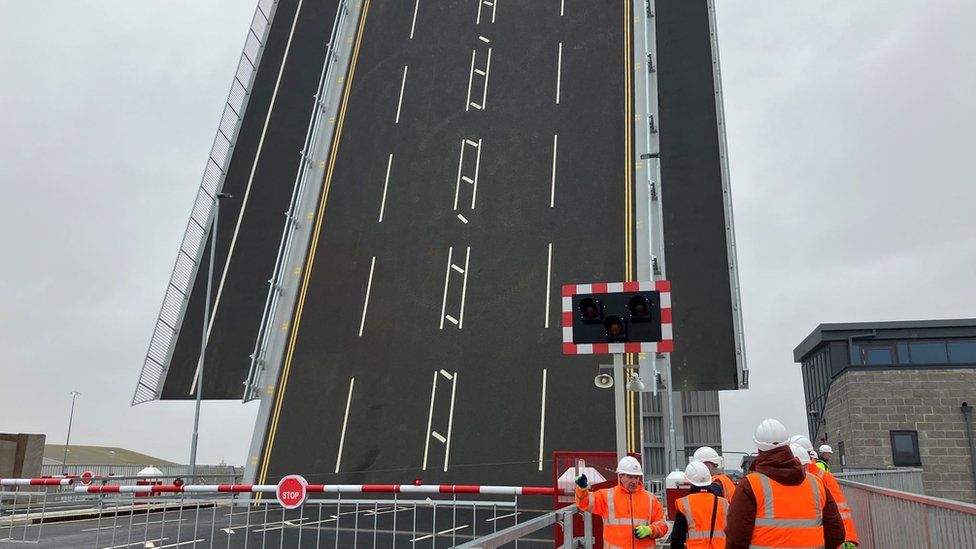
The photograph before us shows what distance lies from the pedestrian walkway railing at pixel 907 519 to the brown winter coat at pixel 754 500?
49.2 inches

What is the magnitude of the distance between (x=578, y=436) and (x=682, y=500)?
797 centimetres

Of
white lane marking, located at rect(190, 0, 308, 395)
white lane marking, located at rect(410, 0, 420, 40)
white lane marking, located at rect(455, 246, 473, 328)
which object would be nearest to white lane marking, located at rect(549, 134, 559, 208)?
white lane marking, located at rect(455, 246, 473, 328)

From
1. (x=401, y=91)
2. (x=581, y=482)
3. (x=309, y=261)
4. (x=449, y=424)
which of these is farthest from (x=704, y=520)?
(x=401, y=91)

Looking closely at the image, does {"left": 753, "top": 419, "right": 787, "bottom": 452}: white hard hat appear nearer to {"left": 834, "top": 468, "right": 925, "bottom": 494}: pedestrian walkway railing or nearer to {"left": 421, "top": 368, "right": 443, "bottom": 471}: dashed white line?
{"left": 834, "top": 468, "right": 925, "bottom": 494}: pedestrian walkway railing

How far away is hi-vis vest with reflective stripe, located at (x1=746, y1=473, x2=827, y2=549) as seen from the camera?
10.0 feet

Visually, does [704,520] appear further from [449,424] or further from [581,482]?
[449,424]

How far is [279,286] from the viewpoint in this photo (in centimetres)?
1380

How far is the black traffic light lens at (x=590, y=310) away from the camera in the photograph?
20.1 ft

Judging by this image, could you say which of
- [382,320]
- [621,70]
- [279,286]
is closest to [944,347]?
[621,70]

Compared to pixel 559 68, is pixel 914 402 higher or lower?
lower

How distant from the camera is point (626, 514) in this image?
429 cm

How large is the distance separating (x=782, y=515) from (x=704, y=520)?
80 centimetres

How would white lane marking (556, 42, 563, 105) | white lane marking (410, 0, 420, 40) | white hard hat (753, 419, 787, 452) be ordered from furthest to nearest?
1. white lane marking (410, 0, 420, 40)
2. white lane marking (556, 42, 563, 105)
3. white hard hat (753, 419, 787, 452)

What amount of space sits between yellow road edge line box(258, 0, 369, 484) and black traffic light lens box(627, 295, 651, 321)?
8.50 m
